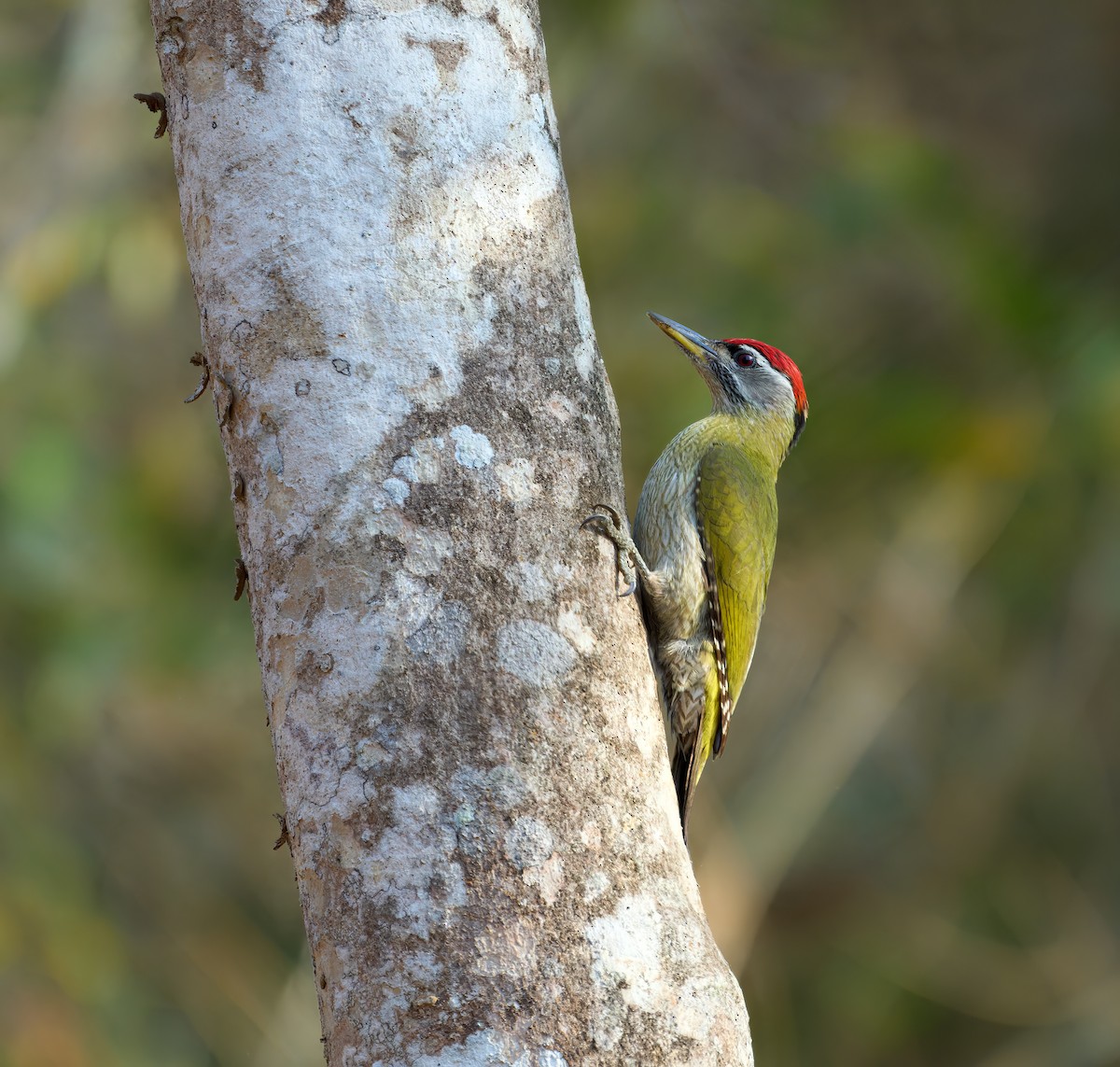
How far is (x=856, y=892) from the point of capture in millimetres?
8781

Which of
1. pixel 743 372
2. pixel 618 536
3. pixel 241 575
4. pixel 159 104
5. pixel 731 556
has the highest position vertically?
pixel 159 104

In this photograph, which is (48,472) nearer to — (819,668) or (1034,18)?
(819,668)

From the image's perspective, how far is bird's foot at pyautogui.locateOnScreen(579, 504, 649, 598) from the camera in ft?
7.24

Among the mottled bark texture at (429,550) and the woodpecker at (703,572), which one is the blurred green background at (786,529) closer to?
the woodpecker at (703,572)

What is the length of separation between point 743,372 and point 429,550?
98.5 inches

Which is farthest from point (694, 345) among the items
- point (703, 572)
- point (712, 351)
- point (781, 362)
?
point (703, 572)

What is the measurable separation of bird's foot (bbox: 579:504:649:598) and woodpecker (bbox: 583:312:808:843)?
569 mm

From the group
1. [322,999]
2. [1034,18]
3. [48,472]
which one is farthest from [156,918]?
[1034,18]

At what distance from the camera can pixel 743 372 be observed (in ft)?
14.1

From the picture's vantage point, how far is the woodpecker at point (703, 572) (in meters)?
3.34

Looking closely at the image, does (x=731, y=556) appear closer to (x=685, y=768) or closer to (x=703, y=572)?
(x=703, y=572)

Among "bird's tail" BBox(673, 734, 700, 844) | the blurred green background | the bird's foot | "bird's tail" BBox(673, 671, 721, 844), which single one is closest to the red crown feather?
"bird's tail" BBox(673, 671, 721, 844)

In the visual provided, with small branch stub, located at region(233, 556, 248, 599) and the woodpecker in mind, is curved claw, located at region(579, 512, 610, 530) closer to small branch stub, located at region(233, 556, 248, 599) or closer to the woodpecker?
small branch stub, located at region(233, 556, 248, 599)

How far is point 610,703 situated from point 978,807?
693cm
